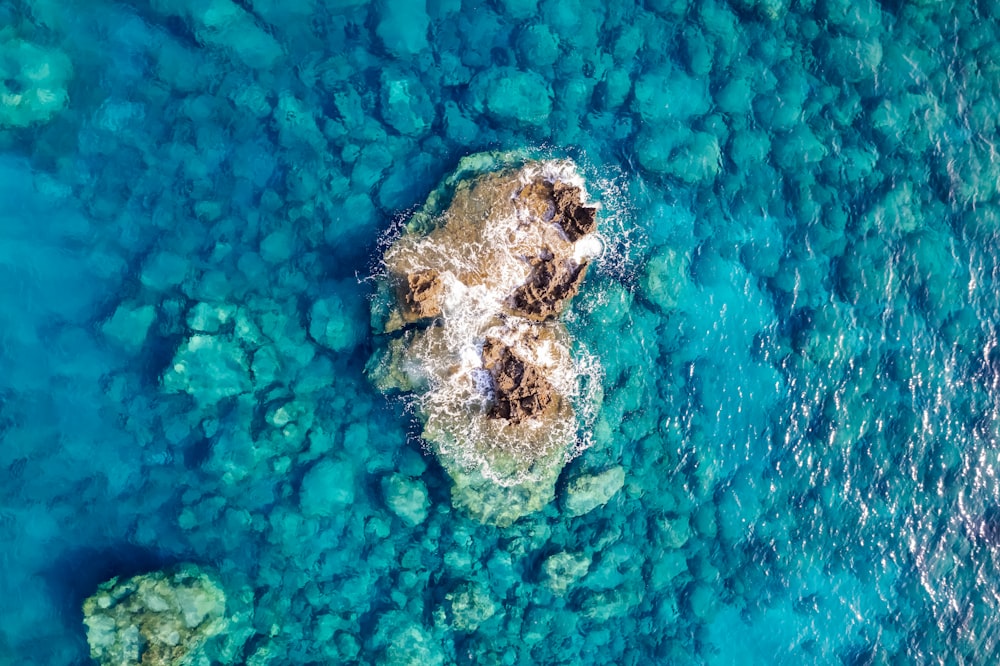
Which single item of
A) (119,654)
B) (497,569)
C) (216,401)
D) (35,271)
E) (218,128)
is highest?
(218,128)

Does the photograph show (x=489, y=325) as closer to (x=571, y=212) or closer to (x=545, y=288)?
(x=545, y=288)

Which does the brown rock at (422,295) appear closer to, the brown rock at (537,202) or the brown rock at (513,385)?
the brown rock at (513,385)

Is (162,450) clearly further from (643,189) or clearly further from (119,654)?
(643,189)

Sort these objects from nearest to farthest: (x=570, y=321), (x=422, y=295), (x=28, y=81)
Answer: (x=422, y=295) < (x=28, y=81) < (x=570, y=321)

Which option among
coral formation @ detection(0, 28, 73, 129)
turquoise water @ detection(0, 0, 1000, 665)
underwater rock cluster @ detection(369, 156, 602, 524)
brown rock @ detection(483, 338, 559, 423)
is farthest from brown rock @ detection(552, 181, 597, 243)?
coral formation @ detection(0, 28, 73, 129)

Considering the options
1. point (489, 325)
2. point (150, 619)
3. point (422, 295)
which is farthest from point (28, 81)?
point (150, 619)

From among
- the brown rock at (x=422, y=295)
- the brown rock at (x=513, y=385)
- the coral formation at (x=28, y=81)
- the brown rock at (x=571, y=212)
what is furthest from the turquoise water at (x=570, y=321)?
the brown rock at (x=513, y=385)

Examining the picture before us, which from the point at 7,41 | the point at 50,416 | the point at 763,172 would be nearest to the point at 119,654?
the point at 50,416
